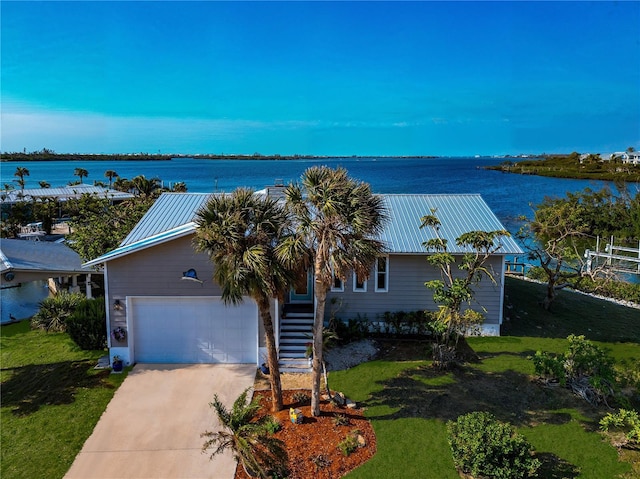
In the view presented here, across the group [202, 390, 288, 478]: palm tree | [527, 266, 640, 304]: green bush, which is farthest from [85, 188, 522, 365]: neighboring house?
[527, 266, 640, 304]: green bush

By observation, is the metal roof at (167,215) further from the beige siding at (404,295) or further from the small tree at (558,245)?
the small tree at (558,245)

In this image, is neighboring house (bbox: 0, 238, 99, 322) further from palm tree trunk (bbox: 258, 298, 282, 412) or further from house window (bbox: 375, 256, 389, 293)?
house window (bbox: 375, 256, 389, 293)

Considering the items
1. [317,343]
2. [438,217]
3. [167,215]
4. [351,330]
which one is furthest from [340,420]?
[167,215]

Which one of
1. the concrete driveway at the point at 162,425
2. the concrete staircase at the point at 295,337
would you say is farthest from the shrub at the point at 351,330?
the concrete driveway at the point at 162,425

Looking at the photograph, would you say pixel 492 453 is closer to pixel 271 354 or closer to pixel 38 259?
pixel 271 354

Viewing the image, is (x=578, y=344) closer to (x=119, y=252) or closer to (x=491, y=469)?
(x=491, y=469)
